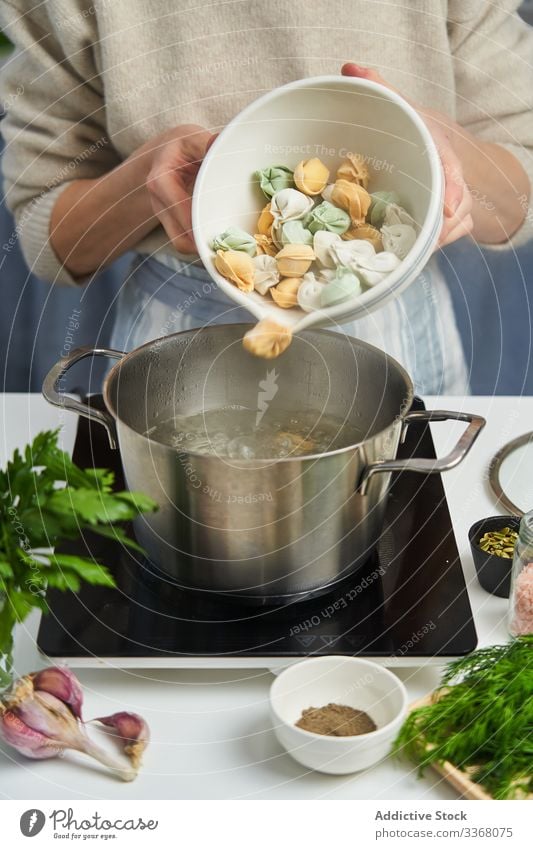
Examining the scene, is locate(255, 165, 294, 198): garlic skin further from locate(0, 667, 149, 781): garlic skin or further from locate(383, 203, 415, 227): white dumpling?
locate(0, 667, 149, 781): garlic skin

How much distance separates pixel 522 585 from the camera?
51 cm

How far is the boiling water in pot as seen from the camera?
1.96 feet

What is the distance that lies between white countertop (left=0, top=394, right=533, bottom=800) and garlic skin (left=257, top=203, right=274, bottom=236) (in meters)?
0.26

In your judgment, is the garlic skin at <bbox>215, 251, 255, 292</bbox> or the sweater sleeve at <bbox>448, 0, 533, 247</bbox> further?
the sweater sleeve at <bbox>448, 0, 533, 247</bbox>

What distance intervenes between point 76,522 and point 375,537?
0.63 feet

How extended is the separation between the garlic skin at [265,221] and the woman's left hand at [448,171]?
11cm

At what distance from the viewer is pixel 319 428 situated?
62 centimetres

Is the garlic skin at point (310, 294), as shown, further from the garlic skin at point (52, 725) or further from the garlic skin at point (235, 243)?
the garlic skin at point (52, 725)

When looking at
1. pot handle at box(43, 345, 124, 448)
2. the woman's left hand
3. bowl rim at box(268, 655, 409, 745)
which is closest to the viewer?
bowl rim at box(268, 655, 409, 745)

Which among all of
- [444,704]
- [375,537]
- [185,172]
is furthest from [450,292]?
[444,704]

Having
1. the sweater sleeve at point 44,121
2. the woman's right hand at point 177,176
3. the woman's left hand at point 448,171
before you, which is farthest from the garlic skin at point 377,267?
the sweater sleeve at point 44,121

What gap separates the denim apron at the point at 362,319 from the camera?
794 millimetres

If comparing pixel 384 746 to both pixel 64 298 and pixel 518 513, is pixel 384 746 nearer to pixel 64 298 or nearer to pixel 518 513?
pixel 518 513

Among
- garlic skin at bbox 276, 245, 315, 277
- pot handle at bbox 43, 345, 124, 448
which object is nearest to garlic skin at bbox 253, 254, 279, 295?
garlic skin at bbox 276, 245, 315, 277
